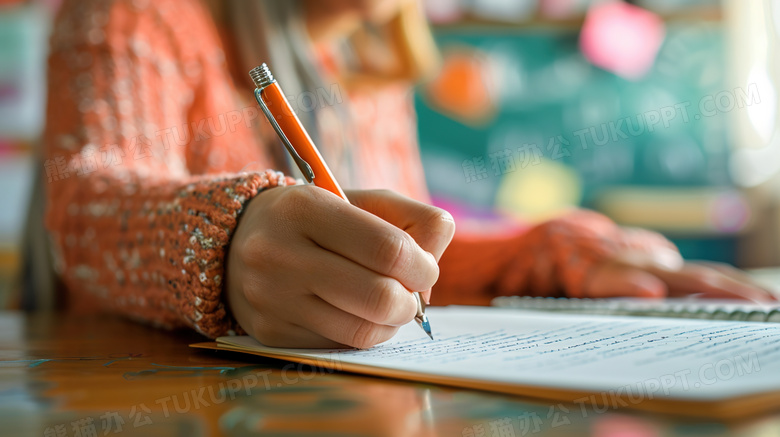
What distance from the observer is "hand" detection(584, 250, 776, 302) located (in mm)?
590

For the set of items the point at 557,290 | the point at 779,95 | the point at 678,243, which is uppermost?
the point at 779,95

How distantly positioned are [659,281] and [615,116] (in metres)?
1.62

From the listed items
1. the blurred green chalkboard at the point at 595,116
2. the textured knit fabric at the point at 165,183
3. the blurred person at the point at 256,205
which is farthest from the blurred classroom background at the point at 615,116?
the textured knit fabric at the point at 165,183

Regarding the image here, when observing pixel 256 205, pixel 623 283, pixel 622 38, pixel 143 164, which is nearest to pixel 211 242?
pixel 256 205

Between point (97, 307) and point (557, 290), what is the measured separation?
0.54 meters

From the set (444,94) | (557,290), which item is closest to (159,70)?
(557,290)

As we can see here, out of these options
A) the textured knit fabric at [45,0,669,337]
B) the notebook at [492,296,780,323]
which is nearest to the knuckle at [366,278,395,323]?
the textured knit fabric at [45,0,669,337]

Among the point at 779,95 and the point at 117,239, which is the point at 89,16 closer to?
the point at 117,239

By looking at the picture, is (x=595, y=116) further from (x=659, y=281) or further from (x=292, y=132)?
(x=292, y=132)

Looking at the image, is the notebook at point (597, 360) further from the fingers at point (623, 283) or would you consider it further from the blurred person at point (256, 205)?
the fingers at point (623, 283)

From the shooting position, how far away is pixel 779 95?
2.01 metres

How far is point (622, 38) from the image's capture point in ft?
6.81

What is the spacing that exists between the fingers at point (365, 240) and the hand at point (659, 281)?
38 centimetres

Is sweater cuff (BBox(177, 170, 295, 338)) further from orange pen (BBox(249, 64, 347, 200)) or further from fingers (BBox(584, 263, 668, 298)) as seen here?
fingers (BBox(584, 263, 668, 298))
